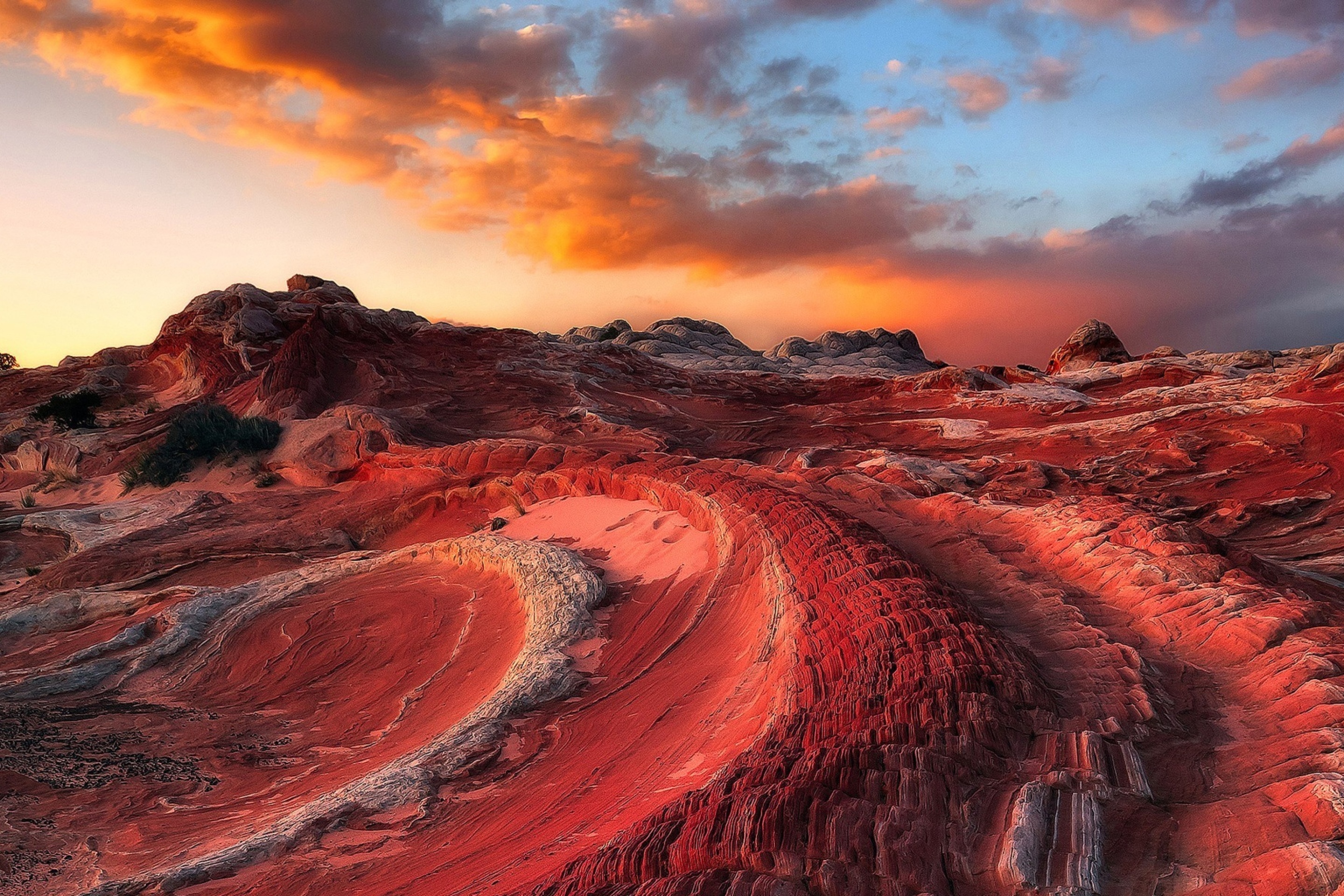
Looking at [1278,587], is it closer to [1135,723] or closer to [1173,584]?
[1173,584]

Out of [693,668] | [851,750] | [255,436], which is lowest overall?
[693,668]

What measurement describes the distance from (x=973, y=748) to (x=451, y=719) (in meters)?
4.98

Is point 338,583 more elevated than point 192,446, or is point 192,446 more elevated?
point 192,446

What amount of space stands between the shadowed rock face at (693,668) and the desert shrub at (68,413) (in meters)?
6.87

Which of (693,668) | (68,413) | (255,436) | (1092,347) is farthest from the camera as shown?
(1092,347)

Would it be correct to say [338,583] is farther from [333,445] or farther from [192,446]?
[192,446]

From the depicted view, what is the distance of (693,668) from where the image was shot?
301 inches

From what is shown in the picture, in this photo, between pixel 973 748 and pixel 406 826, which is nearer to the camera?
pixel 973 748

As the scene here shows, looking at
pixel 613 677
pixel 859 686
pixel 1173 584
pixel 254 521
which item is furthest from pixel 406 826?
pixel 254 521

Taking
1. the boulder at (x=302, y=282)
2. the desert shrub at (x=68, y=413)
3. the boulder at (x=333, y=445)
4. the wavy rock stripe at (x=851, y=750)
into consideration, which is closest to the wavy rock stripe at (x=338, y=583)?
the wavy rock stripe at (x=851, y=750)

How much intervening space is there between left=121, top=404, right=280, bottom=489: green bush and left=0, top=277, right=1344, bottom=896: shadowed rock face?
22.5 inches

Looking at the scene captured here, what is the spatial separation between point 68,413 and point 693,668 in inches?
1038

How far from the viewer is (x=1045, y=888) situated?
367 cm

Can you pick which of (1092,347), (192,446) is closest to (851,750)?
(192,446)
